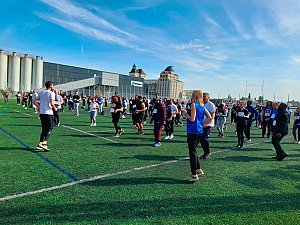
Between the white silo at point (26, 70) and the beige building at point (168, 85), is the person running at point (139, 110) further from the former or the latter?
the beige building at point (168, 85)

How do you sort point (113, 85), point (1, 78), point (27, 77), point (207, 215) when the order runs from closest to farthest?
point (207, 215)
point (1, 78)
point (27, 77)
point (113, 85)

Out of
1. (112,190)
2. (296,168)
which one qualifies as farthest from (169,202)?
(296,168)

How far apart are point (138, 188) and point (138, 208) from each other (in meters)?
0.85

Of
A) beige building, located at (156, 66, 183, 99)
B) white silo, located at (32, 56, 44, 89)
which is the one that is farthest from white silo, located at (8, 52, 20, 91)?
beige building, located at (156, 66, 183, 99)

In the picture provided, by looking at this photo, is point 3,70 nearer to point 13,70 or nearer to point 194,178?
point 13,70

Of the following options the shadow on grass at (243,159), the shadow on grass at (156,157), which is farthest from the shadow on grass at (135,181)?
the shadow on grass at (243,159)

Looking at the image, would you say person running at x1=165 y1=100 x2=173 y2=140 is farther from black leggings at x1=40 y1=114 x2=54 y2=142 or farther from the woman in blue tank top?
the woman in blue tank top

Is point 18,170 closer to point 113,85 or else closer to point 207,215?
point 207,215

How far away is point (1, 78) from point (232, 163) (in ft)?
227

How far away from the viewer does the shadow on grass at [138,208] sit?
3404 millimetres

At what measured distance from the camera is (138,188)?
4.64 metres

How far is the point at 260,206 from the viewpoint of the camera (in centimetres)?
407

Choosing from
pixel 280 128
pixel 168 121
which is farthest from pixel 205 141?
pixel 168 121

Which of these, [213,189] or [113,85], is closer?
[213,189]
